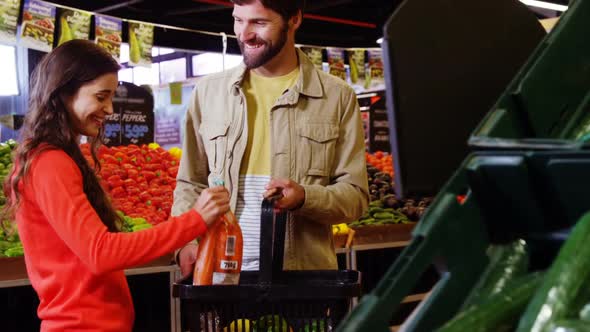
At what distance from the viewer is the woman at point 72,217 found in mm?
2080

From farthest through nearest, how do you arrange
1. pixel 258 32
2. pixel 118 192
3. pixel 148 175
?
pixel 148 175, pixel 118 192, pixel 258 32

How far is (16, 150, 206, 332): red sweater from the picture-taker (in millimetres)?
2070

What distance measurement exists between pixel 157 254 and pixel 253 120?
2.03 ft

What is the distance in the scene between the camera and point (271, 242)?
6.23ft

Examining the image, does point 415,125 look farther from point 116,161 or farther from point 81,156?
point 116,161

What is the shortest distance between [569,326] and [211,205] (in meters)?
1.47

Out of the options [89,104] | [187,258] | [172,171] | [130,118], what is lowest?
[187,258]

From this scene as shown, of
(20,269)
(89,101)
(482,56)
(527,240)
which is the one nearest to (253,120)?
(89,101)

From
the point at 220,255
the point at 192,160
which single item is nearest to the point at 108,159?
the point at 192,160

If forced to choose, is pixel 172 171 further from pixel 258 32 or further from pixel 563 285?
pixel 563 285

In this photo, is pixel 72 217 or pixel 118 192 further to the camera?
pixel 118 192

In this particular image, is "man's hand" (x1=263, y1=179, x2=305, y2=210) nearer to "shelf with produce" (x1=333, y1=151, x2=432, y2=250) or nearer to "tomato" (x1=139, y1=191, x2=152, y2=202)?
"shelf with produce" (x1=333, y1=151, x2=432, y2=250)

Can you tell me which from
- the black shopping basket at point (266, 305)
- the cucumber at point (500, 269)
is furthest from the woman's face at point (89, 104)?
the cucumber at point (500, 269)

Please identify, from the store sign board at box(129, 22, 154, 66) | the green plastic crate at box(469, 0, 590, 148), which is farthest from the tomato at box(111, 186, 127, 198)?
the green plastic crate at box(469, 0, 590, 148)
